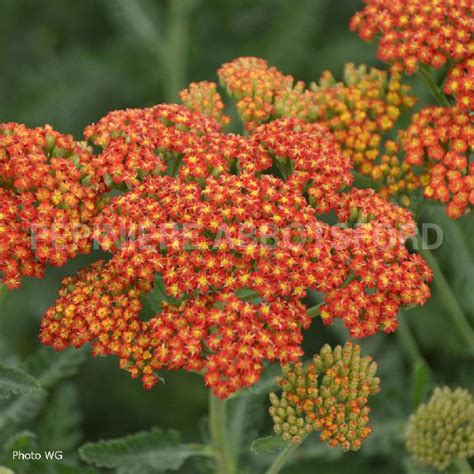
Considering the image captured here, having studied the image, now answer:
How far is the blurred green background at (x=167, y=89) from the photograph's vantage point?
16.1 ft

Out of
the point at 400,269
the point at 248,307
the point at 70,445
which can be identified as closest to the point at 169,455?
the point at 70,445

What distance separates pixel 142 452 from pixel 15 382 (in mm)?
826

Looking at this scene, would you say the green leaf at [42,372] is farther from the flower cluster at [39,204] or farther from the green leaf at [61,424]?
the flower cluster at [39,204]

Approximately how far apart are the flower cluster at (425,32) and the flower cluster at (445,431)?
1570mm

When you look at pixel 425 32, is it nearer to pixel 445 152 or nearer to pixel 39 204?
pixel 445 152

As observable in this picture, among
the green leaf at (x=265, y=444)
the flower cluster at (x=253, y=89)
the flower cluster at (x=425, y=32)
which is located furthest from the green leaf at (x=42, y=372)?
the flower cluster at (x=425, y=32)

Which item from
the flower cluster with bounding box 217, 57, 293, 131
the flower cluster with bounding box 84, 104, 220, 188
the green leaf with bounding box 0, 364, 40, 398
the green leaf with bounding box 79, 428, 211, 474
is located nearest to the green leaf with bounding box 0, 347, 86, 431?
the green leaf with bounding box 79, 428, 211, 474

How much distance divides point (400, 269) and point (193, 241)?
0.85 meters

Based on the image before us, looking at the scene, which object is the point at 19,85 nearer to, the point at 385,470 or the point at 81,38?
the point at 81,38

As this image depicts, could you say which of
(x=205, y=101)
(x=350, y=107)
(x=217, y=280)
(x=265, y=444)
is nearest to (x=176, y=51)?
(x=205, y=101)

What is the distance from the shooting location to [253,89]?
402cm

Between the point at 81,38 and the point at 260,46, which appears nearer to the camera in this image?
the point at 260,46

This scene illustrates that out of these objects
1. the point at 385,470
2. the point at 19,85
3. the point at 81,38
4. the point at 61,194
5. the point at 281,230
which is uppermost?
the point at 81,38

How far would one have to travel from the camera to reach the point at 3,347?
15.7 feet
